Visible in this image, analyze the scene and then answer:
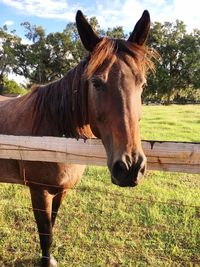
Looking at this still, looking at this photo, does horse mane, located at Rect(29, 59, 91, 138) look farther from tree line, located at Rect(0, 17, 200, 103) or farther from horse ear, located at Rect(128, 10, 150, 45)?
tree line, located at Rect(0, 17, 200, 103)

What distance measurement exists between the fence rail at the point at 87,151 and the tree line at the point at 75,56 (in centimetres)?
4522

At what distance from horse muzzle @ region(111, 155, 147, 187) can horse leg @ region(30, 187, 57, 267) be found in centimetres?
122

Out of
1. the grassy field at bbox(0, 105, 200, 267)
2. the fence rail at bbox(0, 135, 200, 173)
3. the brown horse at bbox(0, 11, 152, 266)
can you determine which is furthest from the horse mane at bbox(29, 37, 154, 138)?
the grassy field at bbox(0, 105, 200, 267)

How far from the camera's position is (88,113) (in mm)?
2479

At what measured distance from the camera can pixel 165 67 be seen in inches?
1925

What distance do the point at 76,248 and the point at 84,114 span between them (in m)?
1.68

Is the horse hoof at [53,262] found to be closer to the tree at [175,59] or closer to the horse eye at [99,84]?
the horse eye at [99,84]

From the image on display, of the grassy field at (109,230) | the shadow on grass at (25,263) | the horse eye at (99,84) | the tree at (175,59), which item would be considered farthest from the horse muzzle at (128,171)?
the tree at (175,59)

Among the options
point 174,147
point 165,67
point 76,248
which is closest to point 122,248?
point 76,248

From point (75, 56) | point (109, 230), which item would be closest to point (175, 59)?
point (75, 56)

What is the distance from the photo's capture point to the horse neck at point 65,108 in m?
2.61

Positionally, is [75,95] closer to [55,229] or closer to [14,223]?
[55,229]

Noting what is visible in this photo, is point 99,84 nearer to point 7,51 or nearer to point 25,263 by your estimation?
point 25,263

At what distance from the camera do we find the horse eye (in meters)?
2.14
